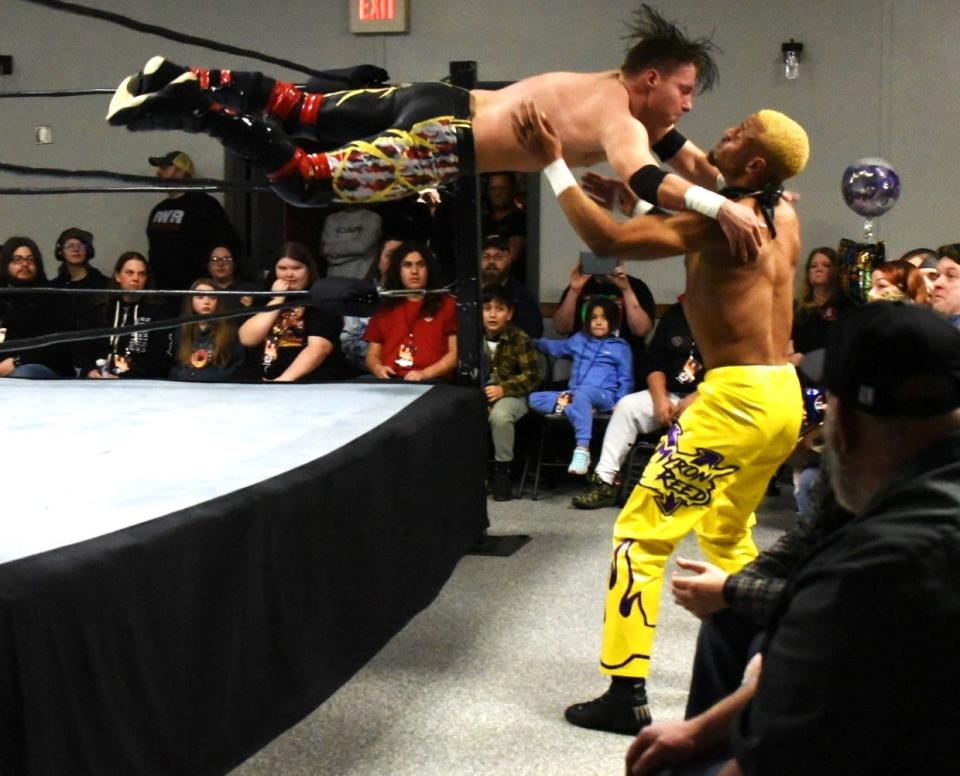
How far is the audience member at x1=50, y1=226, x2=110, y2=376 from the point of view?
5047mm

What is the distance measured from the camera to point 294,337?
177 inches

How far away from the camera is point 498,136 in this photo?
268 centimetres

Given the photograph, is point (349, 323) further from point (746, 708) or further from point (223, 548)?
point (746, 708)

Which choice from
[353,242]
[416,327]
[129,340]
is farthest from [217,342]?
[353,242]

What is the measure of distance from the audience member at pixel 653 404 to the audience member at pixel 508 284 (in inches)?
21.1

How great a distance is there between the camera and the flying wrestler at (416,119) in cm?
246

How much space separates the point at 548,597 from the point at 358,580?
3.57 feet

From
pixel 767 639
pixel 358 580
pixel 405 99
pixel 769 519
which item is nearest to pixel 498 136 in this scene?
pixel 405 99

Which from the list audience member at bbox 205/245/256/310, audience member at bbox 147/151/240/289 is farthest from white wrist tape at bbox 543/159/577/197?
audience member at bbox 147/151/240/289

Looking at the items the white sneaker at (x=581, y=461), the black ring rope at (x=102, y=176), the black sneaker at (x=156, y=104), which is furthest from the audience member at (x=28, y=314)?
the black sneaker at (x=156, y=104)

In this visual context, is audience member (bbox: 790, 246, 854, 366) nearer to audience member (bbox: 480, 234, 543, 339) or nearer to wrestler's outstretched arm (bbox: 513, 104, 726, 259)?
audience member (bbox: 480, 234, 543, 339)

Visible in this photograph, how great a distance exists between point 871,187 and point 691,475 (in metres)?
3.03

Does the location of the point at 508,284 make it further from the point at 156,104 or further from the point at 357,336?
the point at 156,104

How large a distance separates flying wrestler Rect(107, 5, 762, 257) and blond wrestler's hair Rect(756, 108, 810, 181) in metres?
0.17
